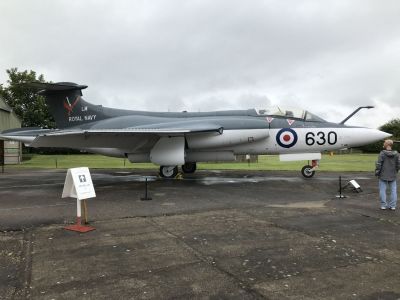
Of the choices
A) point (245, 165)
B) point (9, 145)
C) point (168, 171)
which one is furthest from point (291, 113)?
point (9, 145)

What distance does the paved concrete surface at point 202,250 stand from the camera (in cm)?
392

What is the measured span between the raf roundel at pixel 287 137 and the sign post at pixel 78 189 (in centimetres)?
943

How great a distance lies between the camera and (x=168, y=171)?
595 inches

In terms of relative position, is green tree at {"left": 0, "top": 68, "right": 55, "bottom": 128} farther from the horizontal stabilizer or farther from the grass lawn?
the horizontal stabilizer

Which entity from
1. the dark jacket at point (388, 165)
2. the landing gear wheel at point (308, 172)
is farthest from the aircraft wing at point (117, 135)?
the dark jacket at point (388, 165)

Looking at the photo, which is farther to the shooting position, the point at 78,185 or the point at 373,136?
the point at 373,136

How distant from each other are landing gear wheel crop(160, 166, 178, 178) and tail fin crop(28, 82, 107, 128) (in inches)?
162

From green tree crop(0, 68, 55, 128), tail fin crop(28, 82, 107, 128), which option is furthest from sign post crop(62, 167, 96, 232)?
green tree crop(0, 68, 55, 128)

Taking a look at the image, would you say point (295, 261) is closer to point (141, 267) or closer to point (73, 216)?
point (141, 267)

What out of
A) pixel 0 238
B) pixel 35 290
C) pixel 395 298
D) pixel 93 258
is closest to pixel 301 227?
pixel 395 298

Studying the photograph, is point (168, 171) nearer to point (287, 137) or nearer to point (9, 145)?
point (287, 137)

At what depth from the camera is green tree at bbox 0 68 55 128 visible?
5322 centimetres

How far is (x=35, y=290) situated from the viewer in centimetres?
387

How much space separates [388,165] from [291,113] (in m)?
6.66
